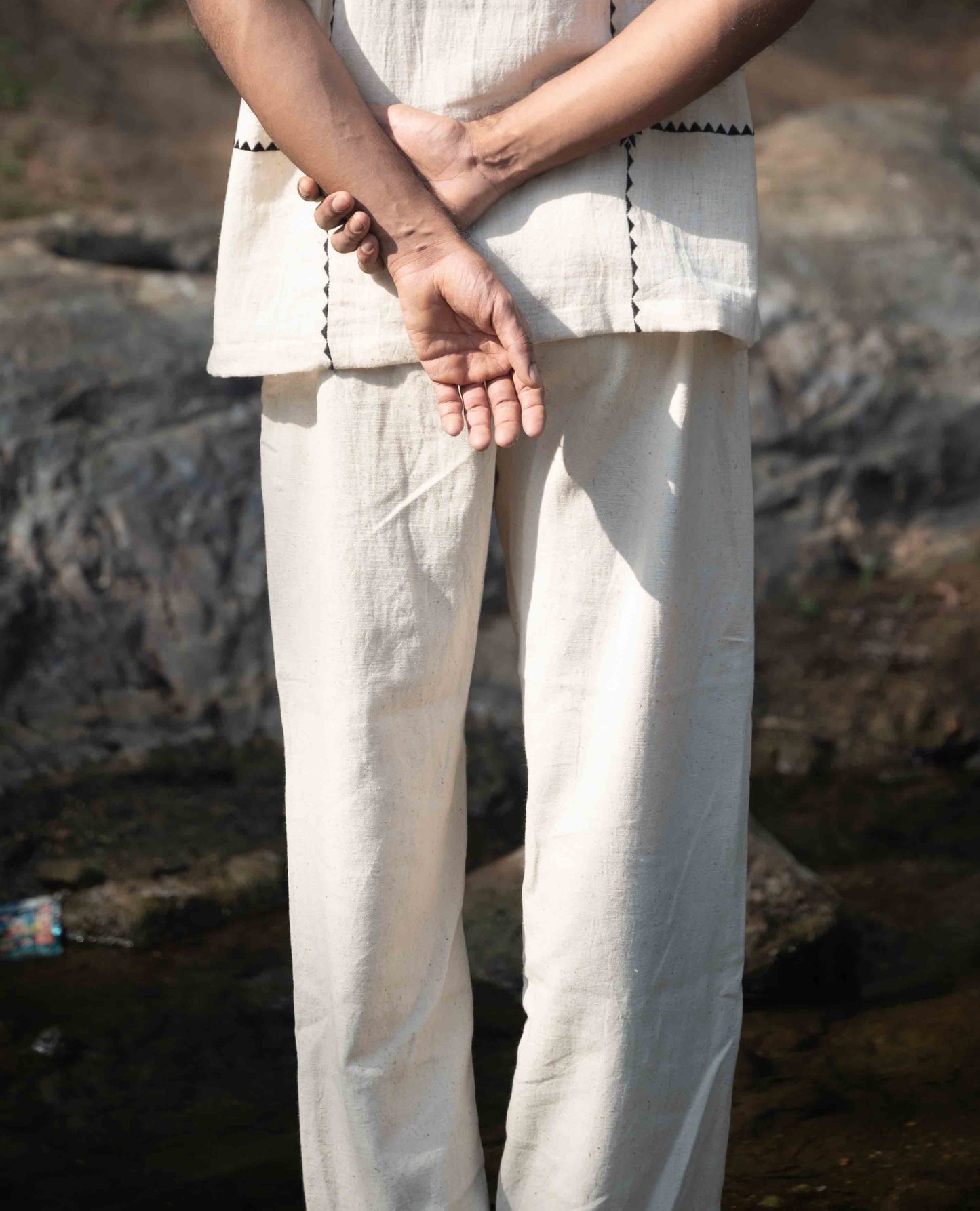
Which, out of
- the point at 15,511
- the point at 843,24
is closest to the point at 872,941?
the point at 15,511

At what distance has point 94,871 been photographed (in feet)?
7.98

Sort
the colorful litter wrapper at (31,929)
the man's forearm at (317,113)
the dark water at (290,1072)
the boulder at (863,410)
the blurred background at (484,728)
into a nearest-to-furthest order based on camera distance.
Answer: the man's forearm at (317,113), the dark water at (290,1072), the blurred background at (484,728), the colorful litter wrapper at (31,929), the boulder at (863,410)

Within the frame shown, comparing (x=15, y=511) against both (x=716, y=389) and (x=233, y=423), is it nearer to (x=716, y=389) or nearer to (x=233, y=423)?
(x=233, y=423)

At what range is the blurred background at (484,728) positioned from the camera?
1815 millimetres

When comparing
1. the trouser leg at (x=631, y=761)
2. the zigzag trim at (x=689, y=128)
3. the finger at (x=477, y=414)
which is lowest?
the trouser leg at (x=631, y=761)

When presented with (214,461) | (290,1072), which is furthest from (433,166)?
(214,461)

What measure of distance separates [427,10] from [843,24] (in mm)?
8677

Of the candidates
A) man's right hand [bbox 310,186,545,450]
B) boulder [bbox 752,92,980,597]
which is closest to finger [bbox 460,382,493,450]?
man's right hand [bbox 310,186,545,450]

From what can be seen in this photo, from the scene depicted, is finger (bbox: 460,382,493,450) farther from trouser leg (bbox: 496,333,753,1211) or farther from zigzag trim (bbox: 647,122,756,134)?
zigzag trim (bbox: 647,122,756,134)

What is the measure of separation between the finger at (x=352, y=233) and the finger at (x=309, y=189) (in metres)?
0.04

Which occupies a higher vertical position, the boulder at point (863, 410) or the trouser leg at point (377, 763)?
the boulder at point (863, 410)

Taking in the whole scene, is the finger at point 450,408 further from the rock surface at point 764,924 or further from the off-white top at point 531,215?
the rock surface at point 764,924

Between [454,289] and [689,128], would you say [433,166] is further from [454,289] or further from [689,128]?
[689,128]

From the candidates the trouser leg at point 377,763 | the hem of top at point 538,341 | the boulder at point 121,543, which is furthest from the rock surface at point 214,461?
the hem of top at point 538,341
